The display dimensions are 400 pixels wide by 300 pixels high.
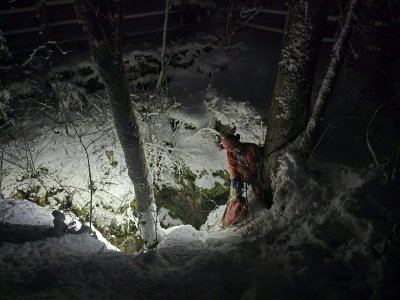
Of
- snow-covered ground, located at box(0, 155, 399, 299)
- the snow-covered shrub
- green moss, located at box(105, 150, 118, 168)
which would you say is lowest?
snow-covered ground, located at box(0, 155, 399, 299)

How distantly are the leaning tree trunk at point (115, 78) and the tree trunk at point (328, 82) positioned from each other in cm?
251

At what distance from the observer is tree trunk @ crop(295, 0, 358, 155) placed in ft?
11.2

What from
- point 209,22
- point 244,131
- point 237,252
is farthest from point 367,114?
point 209,22

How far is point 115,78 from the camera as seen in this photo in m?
3.89

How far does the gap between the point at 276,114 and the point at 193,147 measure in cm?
284

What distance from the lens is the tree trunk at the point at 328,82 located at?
11.2 feet

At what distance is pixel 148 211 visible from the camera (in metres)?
5.73

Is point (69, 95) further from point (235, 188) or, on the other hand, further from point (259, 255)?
point (259, 255)

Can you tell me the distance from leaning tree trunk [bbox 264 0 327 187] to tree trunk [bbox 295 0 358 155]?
0.17 meters

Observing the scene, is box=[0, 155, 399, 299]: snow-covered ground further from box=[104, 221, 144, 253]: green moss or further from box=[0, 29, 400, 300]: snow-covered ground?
box=[104, 221, 144, 253]: green moss

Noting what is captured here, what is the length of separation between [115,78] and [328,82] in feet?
9.03

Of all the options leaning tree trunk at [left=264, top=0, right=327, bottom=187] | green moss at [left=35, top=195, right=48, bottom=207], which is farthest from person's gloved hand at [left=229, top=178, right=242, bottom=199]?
green moss at [left=35, top=195, right=48, bottom=207]

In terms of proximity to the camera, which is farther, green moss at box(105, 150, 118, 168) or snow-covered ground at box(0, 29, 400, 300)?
green moss at box(105, 150, 118, 168)

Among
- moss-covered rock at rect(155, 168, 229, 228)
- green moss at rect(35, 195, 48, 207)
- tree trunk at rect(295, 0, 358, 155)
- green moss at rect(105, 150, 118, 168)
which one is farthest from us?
green moss at rect(105, 150, 118, 168)
